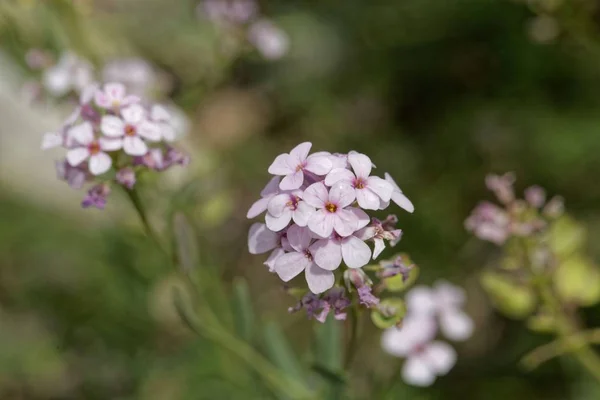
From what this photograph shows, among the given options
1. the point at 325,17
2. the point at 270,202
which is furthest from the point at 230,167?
the point at 270,202

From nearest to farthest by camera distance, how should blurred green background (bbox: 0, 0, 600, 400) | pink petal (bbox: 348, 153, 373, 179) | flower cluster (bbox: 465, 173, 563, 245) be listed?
1. pink petal (bbox: 348, 153, 373, 179)
2. flower cluster (bbox: 465, 173, 563, 245)
3. blurred green background (bbox: 0, 0, 600, 400)

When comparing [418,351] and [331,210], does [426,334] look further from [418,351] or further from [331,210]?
[331,210]

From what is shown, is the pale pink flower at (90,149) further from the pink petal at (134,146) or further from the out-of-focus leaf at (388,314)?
the out-of-focus leaf at (388,314)

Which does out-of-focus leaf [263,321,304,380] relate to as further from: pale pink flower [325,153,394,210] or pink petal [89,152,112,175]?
pale pink flower [325,153,394,210]

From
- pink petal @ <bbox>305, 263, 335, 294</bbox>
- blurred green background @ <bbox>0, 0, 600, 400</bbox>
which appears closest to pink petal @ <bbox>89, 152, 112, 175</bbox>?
blurred green background @ <bbox>0, 0, 600, 400</bbox>

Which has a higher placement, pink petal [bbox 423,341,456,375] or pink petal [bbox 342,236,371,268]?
pink petal [bbox 423,341,456,375]

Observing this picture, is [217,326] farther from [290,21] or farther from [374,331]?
[290,21]
